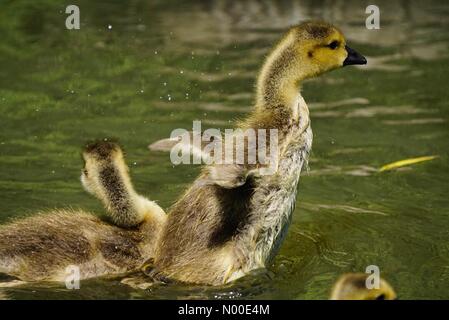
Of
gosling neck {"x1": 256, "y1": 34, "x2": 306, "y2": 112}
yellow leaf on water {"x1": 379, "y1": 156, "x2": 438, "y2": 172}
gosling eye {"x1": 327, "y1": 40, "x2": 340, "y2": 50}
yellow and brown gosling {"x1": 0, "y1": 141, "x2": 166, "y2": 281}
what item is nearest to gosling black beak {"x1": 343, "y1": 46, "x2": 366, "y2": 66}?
gosling eye {"x1": 327, "y1": 40, "x2": 340, "y2": 50}

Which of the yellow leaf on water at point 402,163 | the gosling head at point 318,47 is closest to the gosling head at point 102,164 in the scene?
the gosling head at point 318,47

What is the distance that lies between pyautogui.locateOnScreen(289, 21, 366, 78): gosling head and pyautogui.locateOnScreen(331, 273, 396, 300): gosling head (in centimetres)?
152

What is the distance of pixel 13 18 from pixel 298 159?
689cm

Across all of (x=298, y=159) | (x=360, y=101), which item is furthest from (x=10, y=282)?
(x=360, y=101)

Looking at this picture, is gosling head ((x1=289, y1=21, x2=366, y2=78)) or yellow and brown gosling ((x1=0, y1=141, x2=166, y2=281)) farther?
gosling head ((x1=289, y1=21, x2=366, y2=78))

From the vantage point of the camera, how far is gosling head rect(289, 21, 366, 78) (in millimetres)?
6297

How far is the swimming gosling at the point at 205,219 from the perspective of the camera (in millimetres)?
6062

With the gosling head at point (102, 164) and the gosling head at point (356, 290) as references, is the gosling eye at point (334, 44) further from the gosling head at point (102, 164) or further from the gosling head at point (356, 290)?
the gosling head at point (356, 290)

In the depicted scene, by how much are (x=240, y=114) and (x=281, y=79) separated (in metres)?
3.09

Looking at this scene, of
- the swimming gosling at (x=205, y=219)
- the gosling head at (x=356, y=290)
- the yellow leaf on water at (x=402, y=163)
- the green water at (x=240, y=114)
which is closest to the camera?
the gosling head at (x=356, y=290)

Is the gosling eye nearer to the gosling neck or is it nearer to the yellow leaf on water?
the gosling neck

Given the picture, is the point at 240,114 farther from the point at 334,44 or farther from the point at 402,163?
the point at 334,44

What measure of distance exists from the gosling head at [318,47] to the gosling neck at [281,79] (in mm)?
43
